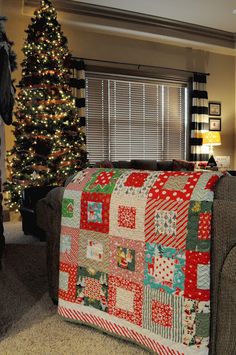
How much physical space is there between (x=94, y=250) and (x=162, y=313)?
45cm

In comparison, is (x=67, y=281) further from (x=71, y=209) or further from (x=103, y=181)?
(x=103, y=181)

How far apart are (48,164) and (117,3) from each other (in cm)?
270

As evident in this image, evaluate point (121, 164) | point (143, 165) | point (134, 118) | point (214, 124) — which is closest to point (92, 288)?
point (121, 164)

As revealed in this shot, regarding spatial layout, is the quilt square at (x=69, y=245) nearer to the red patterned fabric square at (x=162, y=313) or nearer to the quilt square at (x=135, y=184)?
the quilt square at (x=135, y=184)

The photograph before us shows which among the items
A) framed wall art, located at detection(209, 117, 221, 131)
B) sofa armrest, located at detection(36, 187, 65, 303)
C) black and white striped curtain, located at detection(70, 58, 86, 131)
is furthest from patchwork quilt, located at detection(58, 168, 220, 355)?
framed wall art, located at detection(209, 117, 221, 131)

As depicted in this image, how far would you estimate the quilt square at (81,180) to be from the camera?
6.12ft

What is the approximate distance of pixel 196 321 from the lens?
1426 mm

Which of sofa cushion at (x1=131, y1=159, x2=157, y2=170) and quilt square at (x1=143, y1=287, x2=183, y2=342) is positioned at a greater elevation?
sofa cushion at (x1=131, y1=159, x2=157, y2=170)

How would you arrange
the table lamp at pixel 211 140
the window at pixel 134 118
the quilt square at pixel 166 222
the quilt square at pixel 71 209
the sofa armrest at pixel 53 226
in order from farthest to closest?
the table lamp at pixel 211 140
the window at pixel 134 118
the sofa armrest at pixel 53 226
the quilt square at pixel 71 209
the quilt square at pixel 166 222

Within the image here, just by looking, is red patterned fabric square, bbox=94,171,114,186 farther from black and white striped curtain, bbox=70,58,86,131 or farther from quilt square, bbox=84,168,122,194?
black and white striped curtain, bbox=70,58,86,131

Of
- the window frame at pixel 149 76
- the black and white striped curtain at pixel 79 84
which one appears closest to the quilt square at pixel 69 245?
the black and white striped curtain at pixel 79 84

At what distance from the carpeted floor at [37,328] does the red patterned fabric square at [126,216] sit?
0.60 m

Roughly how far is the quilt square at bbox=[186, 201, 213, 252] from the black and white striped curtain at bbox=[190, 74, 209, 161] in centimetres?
547

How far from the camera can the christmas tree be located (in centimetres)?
460
